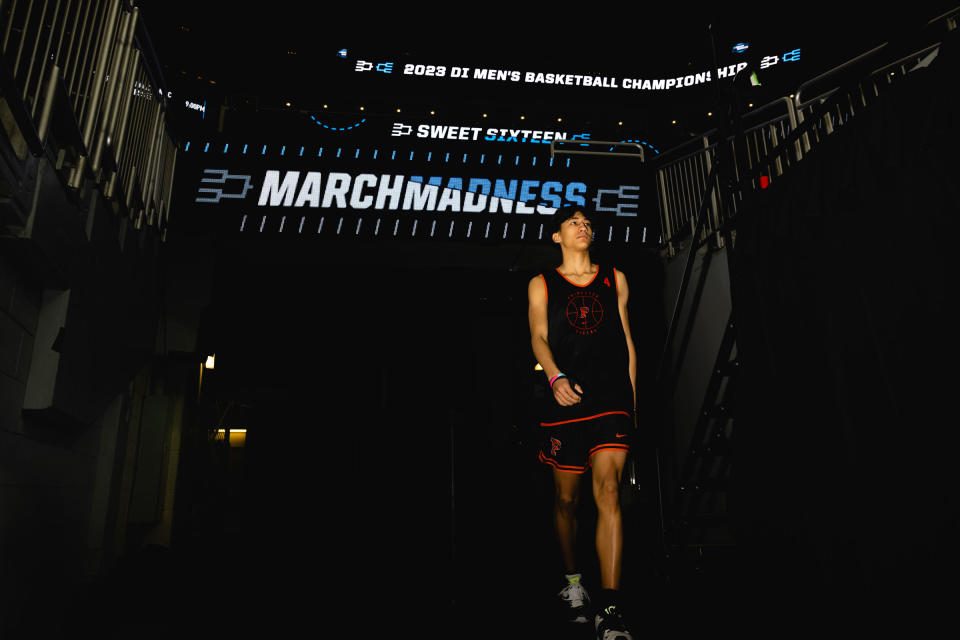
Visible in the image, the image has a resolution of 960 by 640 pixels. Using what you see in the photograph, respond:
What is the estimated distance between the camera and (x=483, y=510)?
15.9 feet

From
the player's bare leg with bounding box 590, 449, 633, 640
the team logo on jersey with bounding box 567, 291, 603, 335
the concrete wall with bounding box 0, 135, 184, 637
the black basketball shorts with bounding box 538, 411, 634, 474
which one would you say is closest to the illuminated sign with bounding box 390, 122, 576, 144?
the concrete wall with bounding box 0, 135, 184, 637

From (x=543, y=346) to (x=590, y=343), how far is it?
23 cm

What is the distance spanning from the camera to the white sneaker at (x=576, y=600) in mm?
2600

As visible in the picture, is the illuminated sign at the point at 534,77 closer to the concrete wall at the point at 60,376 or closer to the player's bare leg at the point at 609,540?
the concrete wall at the point at 60,376

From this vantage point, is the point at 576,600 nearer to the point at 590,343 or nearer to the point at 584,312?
the point at 590,343

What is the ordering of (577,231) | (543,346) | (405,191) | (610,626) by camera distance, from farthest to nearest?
(405,191) < (577,231) < (543,346) < (610,626)

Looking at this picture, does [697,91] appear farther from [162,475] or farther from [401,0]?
[162,475]

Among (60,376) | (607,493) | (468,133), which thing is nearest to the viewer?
(60,376)

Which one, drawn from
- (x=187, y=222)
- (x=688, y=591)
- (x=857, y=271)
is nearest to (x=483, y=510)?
(x=688, y=591)

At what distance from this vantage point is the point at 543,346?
3121 millimetres

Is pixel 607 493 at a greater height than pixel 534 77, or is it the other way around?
pixel 534 77

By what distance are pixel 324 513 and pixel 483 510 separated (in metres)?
1.43

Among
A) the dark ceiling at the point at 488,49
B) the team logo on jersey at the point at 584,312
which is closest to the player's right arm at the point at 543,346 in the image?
the team logo on jersey at the point at 584,312

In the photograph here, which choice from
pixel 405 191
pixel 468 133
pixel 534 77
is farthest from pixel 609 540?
pixel 534 77
